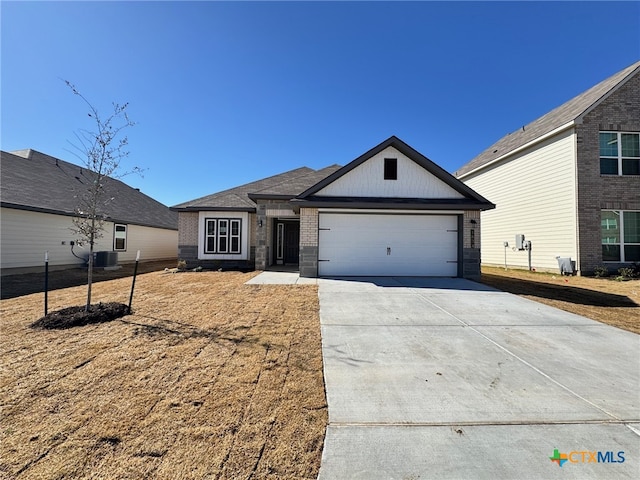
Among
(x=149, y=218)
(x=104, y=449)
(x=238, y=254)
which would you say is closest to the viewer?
(x=104, y=449)

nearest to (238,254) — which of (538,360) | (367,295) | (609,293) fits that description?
(367,295)

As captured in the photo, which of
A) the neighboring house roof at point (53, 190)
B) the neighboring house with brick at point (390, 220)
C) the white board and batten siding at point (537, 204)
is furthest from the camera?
the white board and batten siding at point (537, 204)

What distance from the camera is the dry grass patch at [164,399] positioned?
2.11 meters

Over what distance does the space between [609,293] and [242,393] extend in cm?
1165

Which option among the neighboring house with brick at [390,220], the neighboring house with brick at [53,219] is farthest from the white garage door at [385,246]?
the neighboring house with brick at [53,219]

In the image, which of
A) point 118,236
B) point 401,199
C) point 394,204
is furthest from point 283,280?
point 118,236

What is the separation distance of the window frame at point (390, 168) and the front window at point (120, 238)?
15.5 meters

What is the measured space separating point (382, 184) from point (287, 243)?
703 centimetres

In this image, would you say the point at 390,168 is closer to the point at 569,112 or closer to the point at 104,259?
the point at 569,112

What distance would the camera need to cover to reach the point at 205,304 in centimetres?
671

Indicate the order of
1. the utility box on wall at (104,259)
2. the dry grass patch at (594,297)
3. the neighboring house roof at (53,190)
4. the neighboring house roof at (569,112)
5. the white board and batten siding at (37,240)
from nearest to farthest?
the dry grass patch at (594,297), the white board and batten siding at (37,240), the neighboring house roof at (53,190), the neighboring house roof at (569,112), the utility box on wall at (104,259)

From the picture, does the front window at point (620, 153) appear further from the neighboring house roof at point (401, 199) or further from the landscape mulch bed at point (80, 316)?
the landscape mulch bed at point (80, 316)

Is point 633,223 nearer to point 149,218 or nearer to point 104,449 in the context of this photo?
point 104,449

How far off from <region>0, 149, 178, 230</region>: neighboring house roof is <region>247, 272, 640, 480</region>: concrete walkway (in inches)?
379
